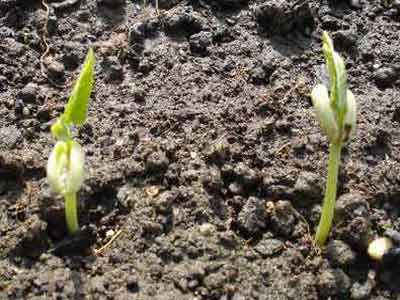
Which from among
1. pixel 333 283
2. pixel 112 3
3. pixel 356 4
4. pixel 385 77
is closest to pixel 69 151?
pixel 333 283

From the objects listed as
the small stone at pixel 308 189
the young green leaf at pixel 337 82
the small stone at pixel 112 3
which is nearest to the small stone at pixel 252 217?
the small stone at pixel 308 189

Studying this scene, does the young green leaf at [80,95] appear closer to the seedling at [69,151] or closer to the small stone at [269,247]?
the seedling at [69,151]

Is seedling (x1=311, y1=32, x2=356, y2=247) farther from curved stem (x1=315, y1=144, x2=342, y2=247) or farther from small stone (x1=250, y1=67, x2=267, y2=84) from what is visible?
small stone (x1=250, y1=67, x2=267, y2=84)

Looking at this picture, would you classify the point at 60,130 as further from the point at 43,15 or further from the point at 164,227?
the point at 43,15

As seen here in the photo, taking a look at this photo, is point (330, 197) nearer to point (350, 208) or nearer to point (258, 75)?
point (350, 208)

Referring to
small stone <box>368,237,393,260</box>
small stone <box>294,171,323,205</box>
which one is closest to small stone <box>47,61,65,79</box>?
small stone <box>294,171,323,205</box>

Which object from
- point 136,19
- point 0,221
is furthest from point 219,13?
point 0,221
